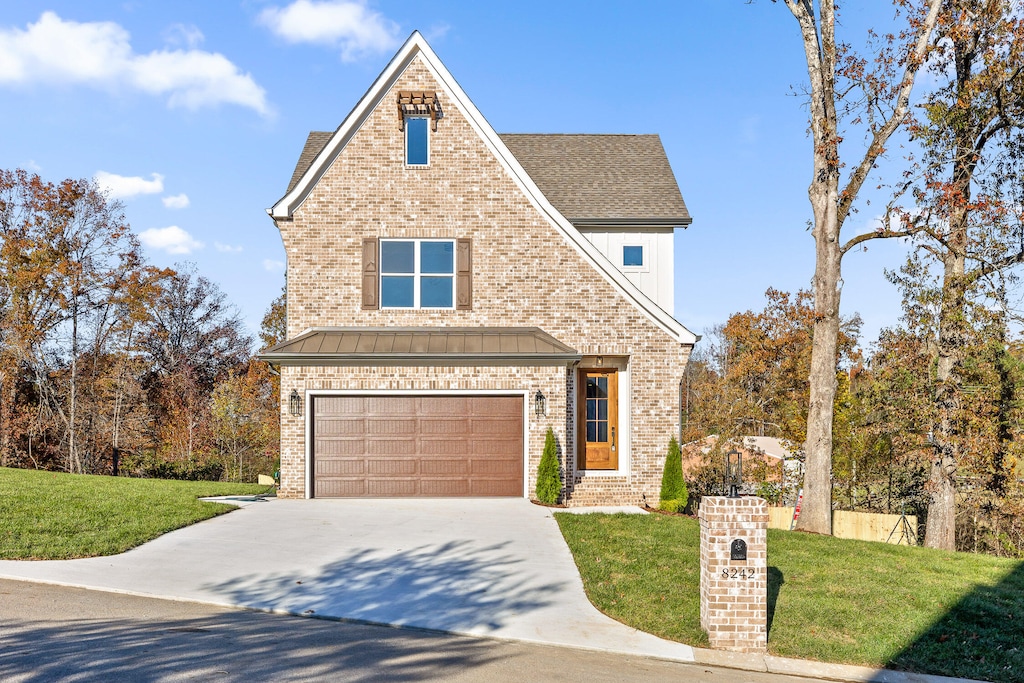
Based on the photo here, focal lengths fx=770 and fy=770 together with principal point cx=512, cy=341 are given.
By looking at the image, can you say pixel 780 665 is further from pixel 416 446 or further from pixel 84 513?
pixel 84 513

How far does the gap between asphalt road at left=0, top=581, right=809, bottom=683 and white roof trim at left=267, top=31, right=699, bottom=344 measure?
35.4 feet

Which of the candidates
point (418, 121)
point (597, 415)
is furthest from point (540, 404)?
point (418, 121)

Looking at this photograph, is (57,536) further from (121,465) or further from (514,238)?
(121,465)

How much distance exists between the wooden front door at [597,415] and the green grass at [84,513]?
782 centimetres

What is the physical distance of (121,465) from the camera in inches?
1078

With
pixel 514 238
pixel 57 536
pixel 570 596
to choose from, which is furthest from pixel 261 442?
pixel 570 596

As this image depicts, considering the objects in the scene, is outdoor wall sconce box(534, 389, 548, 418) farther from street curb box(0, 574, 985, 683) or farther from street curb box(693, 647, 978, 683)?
street curb box(693, 647, 978, 683)

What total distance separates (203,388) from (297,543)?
27.8 metres

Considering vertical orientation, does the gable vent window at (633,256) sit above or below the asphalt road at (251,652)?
above

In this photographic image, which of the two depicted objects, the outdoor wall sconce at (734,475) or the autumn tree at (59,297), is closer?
the outdoor wall sconce at (734,475)

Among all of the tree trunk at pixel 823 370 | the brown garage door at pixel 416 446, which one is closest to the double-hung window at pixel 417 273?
the brown garage door at pixel 416 446

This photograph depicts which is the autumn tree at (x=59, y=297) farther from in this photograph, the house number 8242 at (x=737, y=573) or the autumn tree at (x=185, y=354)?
the house number 8242 at (x=737, y=573)

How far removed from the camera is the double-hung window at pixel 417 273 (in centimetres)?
1712

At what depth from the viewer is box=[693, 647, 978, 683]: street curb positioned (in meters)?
7.00
